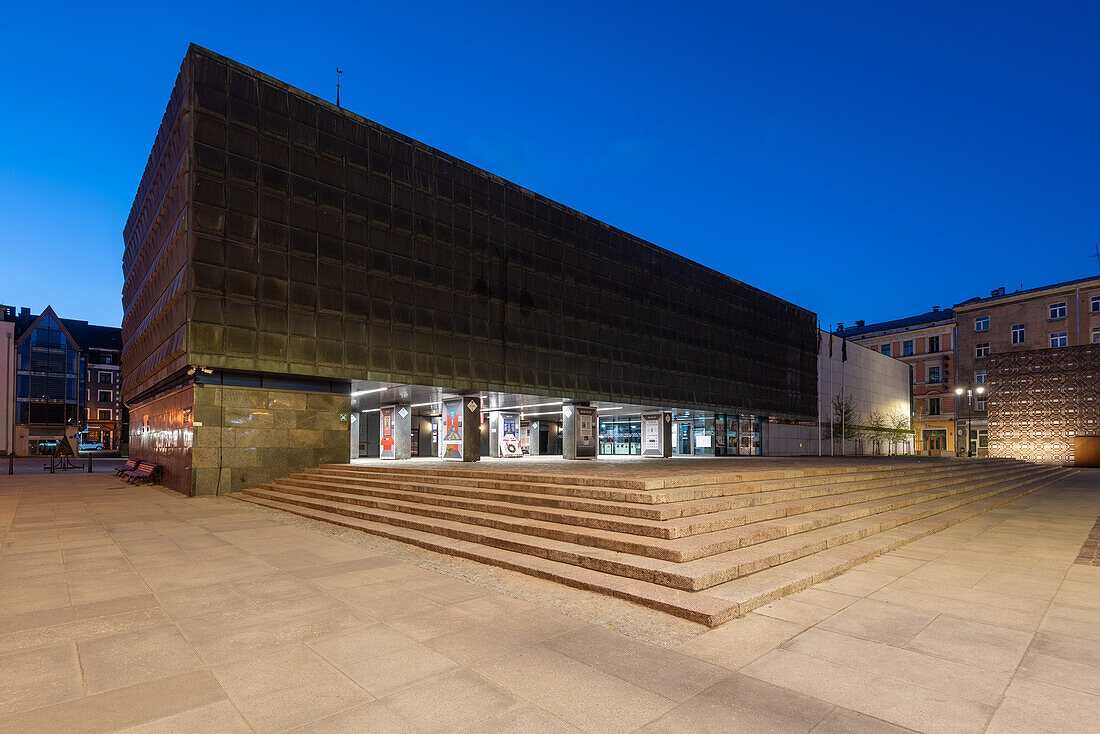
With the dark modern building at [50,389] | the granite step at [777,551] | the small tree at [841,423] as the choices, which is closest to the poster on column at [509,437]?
the granite step at [777,551]

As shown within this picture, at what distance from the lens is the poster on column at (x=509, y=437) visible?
3597 cm

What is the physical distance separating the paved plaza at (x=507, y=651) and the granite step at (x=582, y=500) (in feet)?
8.55

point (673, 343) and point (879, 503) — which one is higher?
point (673, 343)

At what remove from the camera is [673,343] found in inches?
1626

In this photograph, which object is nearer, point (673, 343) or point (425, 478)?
point (425, 478)

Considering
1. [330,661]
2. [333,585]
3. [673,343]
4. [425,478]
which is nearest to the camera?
[330,661]

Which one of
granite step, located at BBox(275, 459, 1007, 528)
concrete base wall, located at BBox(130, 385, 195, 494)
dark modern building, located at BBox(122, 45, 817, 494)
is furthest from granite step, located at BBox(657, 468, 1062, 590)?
concrete base wall, located at BBox(130, 385, 195, 494)

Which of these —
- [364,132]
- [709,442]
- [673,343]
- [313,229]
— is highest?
[364,132]

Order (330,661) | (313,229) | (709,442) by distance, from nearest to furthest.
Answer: (330,661)
(313,229)
(709,442)

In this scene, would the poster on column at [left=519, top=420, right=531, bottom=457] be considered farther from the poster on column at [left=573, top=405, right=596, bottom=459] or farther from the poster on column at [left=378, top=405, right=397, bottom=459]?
the poster on column at [left=378, top=405, right=397, bottom=459]

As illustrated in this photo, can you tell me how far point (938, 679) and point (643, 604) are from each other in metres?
3.10

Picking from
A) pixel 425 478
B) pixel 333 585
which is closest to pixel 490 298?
pixel 425 478

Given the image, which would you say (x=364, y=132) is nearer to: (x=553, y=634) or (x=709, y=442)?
(x=553, y=634)

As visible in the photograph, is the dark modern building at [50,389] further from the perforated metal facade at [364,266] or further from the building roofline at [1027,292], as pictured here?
the building roofline at [1027,292]
